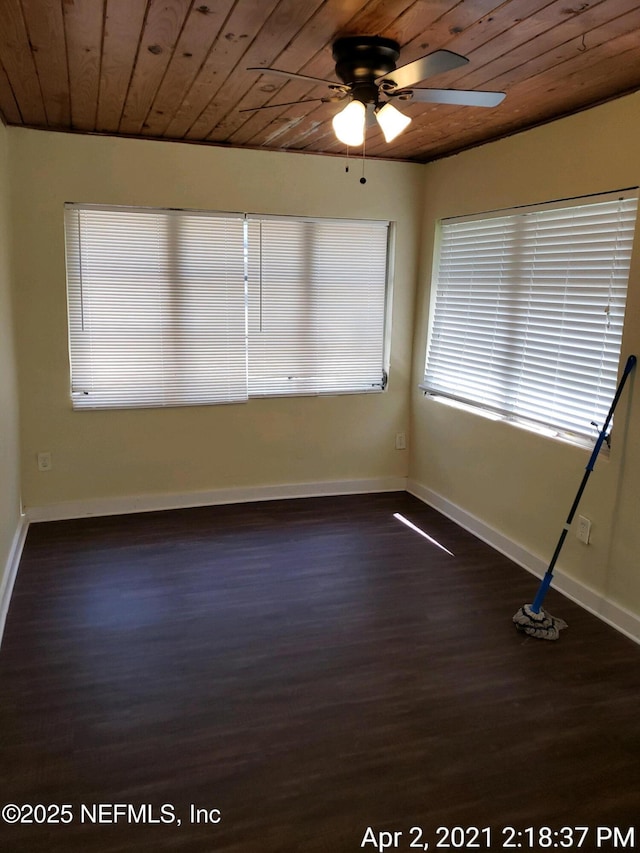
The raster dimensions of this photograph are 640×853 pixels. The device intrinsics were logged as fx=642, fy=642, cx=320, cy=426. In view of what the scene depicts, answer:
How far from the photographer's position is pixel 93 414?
13.7ft

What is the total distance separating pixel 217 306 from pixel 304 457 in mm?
1247

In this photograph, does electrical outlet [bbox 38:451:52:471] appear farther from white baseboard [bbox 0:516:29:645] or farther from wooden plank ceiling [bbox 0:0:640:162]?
wooden plank ceiling [bbox 0:0:640:162]

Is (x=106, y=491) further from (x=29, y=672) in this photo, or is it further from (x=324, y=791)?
(x=324, y=791)

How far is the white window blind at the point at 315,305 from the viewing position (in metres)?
4.39

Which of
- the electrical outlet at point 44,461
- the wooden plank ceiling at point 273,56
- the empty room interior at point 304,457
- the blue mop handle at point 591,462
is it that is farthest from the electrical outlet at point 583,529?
the electrical outlet at point 44,461

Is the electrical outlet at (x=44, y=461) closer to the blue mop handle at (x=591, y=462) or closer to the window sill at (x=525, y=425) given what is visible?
the window sill at (x=525, y=425)

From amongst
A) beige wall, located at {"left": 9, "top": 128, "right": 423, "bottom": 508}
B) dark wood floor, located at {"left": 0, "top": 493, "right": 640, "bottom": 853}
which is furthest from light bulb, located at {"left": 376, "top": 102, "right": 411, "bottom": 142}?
dark wood floor, located at {"left": 0, "top": 493, "right": 640, "bottom": 853}

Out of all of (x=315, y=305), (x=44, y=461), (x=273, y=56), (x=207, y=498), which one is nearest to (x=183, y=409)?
(x=207, y=498)

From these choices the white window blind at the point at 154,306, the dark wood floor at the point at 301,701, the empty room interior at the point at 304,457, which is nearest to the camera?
the dark wood floor at the point at 301,701

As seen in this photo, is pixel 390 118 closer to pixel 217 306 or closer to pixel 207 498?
pixel 217 306

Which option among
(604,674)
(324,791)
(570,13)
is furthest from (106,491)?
(570,13)

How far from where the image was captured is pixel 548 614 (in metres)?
3.04

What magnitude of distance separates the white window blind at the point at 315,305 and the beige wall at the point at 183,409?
0.11 m

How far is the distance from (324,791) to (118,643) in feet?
3.92
